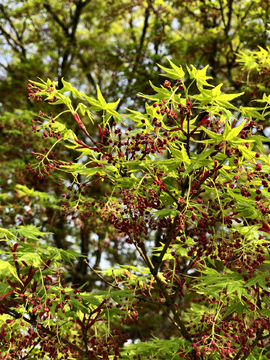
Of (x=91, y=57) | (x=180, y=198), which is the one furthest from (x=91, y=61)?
(x=180, y=198)

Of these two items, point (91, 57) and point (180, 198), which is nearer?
point (180, 198)

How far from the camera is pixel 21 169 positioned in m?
7.99

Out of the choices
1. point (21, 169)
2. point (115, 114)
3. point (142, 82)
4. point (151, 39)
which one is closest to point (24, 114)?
point (21, 169)

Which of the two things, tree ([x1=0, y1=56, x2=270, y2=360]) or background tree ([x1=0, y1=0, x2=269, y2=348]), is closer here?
tree ([x1=0, y1=56, x2=270, y2=360])

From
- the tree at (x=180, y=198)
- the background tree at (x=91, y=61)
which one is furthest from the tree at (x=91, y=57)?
the tree at (x=180, y=198)

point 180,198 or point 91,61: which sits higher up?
point 91,61

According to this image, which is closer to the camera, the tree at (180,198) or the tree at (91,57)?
the tree at (180,198)

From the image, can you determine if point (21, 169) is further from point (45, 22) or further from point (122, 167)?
point (45, 22)

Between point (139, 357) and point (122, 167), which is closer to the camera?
point (122, 167)

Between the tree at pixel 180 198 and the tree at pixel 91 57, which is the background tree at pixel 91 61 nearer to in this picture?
the tree at pixel 91 57

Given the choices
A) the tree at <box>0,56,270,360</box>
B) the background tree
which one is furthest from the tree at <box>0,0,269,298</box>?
the tree at <box>0,56,270,360</box>

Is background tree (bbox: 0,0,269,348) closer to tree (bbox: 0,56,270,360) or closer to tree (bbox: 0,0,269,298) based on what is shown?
tree (bbox: 0,0,269,298)

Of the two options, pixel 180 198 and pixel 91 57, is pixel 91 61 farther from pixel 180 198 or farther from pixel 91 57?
pixel 180 198

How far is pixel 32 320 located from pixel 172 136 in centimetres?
202
